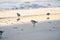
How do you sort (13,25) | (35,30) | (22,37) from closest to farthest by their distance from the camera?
(22,37), (35,30), (13,25)

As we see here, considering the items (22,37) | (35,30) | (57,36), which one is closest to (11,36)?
(22,37)

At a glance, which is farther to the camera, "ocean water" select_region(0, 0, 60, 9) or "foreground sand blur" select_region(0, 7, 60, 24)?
"ocean water" select_region(0, 0, 60, 9)

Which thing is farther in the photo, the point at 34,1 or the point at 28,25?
the point at 34,1

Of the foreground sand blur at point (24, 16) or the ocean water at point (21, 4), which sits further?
the ocean water at point (21, 4)

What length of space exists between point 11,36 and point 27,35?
2.31ft

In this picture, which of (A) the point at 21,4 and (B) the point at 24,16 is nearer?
(B) the point at 24,16

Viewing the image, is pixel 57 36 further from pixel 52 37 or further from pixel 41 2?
pixel 41 2

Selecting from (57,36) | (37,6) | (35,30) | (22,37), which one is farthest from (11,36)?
(37,6)

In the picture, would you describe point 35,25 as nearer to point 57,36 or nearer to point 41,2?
point 57,36

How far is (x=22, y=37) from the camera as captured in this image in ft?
24.9

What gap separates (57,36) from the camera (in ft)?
25.8

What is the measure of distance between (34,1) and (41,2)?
73 cm

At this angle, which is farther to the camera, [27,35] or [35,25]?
[35,25]

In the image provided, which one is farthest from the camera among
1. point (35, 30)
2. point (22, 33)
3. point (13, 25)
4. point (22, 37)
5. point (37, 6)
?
point (37, 6)
